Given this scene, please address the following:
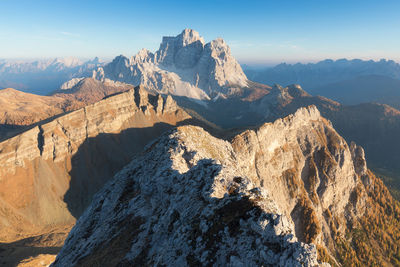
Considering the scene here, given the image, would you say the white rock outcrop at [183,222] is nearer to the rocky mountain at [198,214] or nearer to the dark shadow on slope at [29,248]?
the rocky mountain at [198,214]

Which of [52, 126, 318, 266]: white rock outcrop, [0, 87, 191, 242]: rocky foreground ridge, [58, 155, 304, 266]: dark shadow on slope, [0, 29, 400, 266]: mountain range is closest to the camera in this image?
[52, 126, 318, 266]: white rock outcrop

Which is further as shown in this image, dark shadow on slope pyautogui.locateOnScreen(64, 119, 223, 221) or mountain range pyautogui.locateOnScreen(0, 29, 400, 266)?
dark shadow on slope pyautogui.locateOnScreen(64, 119, 223, 221)

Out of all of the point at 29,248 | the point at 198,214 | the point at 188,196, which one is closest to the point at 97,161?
the point at 29,248

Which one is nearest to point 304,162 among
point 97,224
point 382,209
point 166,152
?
point 382,209

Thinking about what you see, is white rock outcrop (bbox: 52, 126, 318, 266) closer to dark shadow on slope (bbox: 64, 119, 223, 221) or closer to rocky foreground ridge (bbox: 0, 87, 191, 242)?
rocky foreground ridge (bbox: 0, 87, 191, 242)

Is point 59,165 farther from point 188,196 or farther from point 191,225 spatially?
point 191,225

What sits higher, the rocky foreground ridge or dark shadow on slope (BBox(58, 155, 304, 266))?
dark shadow on slope (BBox(58, 155, 304, 266))

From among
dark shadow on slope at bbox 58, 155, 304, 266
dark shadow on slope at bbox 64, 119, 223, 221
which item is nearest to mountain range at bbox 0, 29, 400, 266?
dark shadow on slope at bbox 58, 155, 304, 266

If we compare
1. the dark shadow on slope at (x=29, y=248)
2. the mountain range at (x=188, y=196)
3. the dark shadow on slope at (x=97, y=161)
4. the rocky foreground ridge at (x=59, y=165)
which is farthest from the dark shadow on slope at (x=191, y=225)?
the dark shadow on slope at (x=97, y=161)
